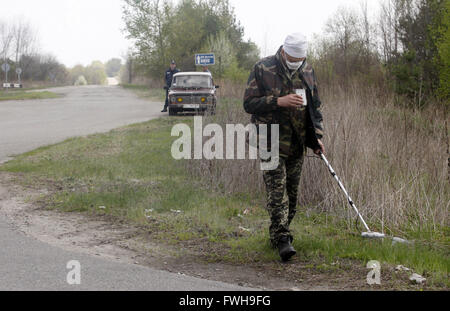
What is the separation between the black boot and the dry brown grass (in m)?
1.33

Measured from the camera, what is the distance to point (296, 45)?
491cm

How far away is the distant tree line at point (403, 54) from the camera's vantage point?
20016 millimetres

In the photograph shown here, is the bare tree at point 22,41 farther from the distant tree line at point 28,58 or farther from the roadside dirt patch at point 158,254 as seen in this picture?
the roadside dirt patch at point 158,254

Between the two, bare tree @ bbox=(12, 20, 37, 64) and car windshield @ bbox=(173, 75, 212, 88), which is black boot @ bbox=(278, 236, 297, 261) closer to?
car windshield @ bbox=(173, 75, 212, 88)

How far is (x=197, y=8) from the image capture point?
6225 centimetres

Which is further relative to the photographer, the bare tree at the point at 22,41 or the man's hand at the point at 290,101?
the bare tree at the point at 22,41

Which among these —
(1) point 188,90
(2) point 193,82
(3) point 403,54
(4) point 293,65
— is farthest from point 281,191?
(3) point 403,54

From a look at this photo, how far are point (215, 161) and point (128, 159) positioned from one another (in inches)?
113

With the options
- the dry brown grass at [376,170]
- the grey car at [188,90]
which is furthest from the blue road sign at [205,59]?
the dry brown grass at [376,170]

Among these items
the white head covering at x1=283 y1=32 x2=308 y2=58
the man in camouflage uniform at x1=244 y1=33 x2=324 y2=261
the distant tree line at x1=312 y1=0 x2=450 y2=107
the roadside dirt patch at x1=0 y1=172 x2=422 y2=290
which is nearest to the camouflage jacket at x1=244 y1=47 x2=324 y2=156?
the man in camouflage uniform at x1=244 y1=33 x2=324 y2=261

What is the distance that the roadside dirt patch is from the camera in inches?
183

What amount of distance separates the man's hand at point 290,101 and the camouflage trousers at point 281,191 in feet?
1.73
